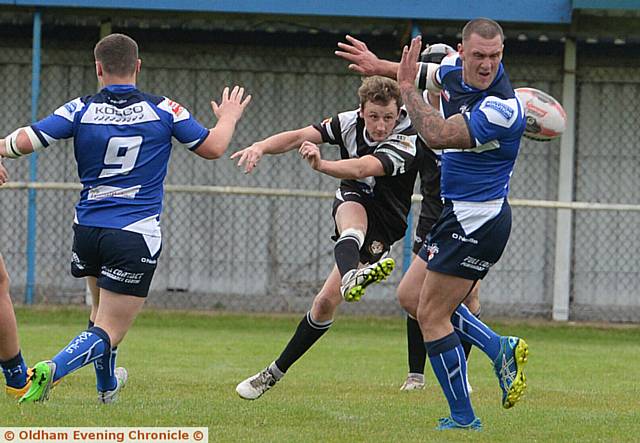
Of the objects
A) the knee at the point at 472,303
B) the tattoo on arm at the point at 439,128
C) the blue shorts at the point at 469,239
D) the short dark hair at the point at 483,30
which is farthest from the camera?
the knee at the point at 472,303

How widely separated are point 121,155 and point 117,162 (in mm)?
43

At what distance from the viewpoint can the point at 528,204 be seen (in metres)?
12.9

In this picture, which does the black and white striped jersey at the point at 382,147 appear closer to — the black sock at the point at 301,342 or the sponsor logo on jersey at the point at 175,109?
the black sock at the point at 301,342

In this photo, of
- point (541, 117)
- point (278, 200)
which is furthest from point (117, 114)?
point (278, 200)

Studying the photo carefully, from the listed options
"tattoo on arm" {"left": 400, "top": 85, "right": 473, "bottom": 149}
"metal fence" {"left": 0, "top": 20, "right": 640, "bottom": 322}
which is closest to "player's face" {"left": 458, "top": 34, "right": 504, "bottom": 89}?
"tattoo on arm" {"left": 400, "top": 85, "right": 473, "bottom": 149}

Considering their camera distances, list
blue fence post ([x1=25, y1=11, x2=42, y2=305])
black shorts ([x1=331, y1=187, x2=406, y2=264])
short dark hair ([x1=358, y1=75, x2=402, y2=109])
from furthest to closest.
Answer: blue fence post ([x1=25, y1=11, x2=42, y2=305]), black shorts ([x1=331, y1=187, x2=406, y2=264]), short dark hair ([x1=358, y1=75, x2=402, y2=109])

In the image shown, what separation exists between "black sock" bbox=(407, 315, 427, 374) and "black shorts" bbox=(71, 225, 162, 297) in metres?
2.53

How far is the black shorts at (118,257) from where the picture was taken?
6.28 metres

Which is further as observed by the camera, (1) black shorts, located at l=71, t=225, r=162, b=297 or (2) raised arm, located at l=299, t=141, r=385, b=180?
(2) raised arm, located at l=299, t=141, r=385, b=180

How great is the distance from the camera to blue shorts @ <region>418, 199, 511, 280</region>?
19.9ft

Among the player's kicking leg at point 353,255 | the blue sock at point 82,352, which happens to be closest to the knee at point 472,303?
the player's kicking leg at point 353,255

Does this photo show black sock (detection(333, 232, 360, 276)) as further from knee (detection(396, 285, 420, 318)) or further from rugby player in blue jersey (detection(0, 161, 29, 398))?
rugby player in blue jersey (detection(0, 161, 29, 398))

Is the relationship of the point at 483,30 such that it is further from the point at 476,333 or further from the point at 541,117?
the point at 476,333

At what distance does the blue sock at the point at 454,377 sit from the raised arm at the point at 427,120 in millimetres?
1025
